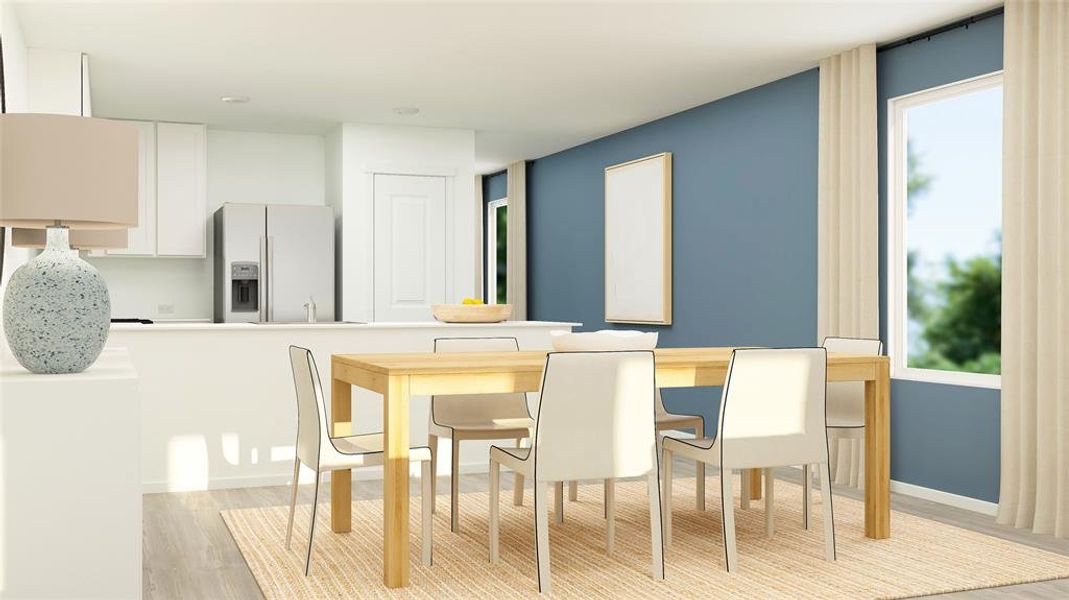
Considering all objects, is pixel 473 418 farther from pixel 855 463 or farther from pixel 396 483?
pixel 855 463

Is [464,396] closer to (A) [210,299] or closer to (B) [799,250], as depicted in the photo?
(B) [799,250]

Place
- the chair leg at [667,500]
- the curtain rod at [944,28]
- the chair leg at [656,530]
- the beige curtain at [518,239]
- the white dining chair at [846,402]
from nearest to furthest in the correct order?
the chair leg at [656,530] → the chair leg at [667,500] → the white dining chair at [846,402] → the curtain rod at [944,28] → the beige curtain at [518,239]

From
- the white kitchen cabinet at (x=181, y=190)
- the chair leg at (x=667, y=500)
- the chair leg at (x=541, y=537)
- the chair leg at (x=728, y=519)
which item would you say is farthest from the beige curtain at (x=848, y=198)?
the white kitchen cabinet at (x=181, y=190)

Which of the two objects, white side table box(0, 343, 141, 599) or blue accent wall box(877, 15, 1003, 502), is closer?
white side table box(0, 343, 141, 599)

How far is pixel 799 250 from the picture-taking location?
20.0 ft

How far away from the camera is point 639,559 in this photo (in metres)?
3.85

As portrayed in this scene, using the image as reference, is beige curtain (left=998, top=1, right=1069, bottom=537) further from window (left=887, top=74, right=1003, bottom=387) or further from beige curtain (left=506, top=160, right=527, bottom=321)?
beige curtain (left=506, top=160, right=527, bottom=321)

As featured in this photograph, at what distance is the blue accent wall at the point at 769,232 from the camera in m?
4.96

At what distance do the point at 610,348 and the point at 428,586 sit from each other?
1.21 meters

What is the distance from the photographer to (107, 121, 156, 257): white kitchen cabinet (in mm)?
7590

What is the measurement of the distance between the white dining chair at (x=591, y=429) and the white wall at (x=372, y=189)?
443cm

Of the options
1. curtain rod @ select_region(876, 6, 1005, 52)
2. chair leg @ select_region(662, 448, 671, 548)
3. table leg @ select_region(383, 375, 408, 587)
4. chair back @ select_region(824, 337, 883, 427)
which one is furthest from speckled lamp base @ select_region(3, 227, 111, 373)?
curtain rod @ select_region(876, 6, 1005, 52)

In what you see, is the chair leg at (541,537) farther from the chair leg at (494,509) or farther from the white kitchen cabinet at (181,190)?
the white kitchen cabinet at (181,190)

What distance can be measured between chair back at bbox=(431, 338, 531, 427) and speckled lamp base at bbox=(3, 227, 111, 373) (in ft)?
6.78
